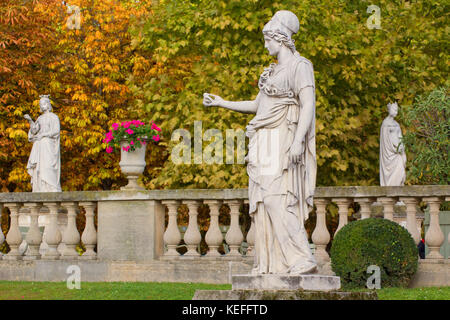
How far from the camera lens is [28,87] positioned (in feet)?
88.2

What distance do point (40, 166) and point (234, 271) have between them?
6778 mm

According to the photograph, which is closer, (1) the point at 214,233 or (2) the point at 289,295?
(2) the point at 289,295

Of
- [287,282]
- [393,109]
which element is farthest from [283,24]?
[393,109]

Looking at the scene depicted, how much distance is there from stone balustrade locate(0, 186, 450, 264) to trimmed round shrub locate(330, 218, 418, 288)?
0.83 meters

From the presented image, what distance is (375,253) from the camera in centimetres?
1038

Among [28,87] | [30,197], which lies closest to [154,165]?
[28,87]

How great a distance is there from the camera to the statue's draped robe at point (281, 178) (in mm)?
8453

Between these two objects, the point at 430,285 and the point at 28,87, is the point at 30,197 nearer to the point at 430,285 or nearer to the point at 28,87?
the point at 430,285

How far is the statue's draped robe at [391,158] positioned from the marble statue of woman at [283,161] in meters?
12.3

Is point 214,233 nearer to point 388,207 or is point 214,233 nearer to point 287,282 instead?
point 388,207

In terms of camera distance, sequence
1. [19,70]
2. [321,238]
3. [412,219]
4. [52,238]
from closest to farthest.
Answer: [412,219]
[321,238]
[52,238]
[19,70]

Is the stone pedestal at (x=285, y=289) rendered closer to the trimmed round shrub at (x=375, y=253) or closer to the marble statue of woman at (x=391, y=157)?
the trimmed round shrub at (x=375, y=253)

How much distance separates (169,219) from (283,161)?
4022 millimetres

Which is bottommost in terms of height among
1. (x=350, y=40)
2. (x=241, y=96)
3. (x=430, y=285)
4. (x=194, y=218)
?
(x=430, y=285)
